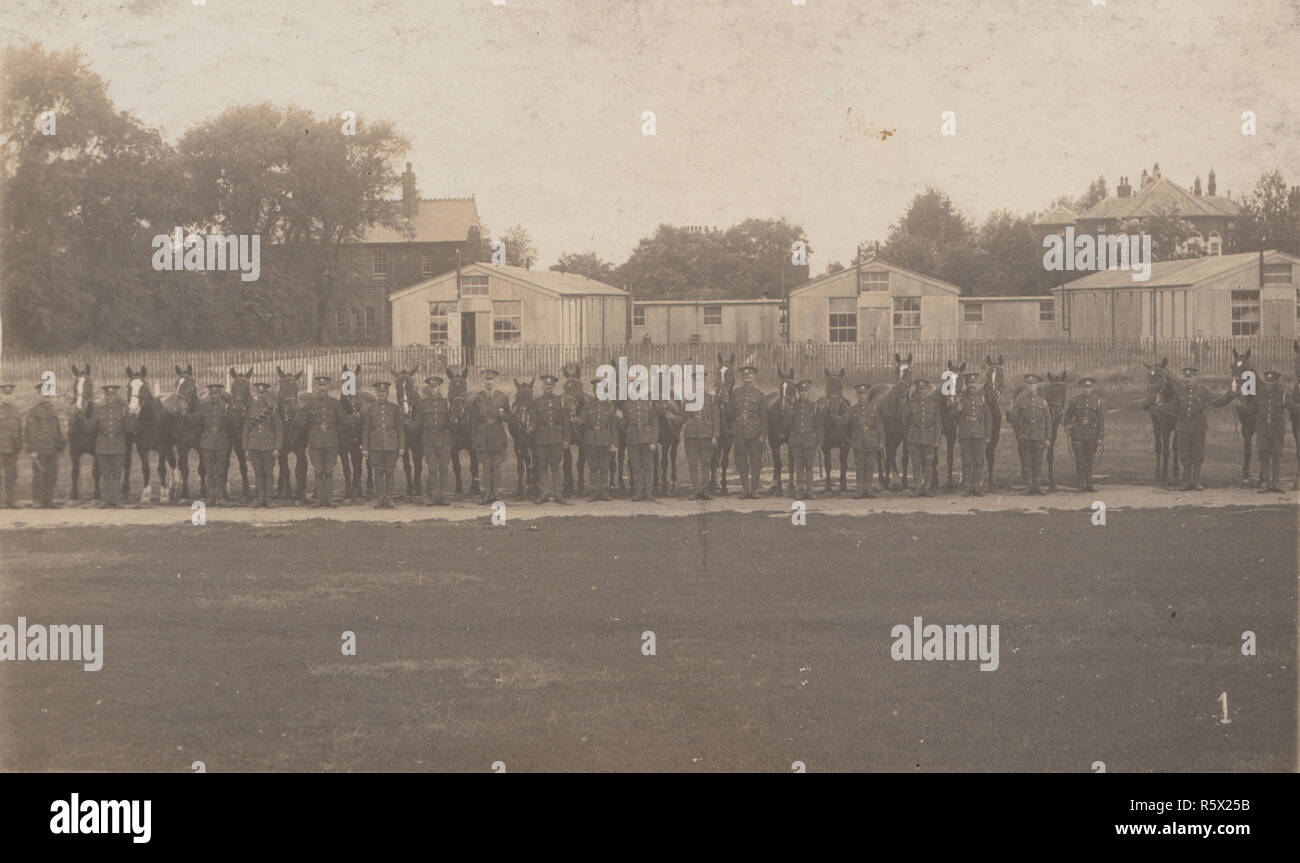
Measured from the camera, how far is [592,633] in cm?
1005

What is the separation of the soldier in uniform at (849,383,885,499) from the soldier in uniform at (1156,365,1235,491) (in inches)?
161

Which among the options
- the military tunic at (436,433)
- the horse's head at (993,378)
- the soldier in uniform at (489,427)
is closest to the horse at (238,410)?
the military tunic at (436,433)

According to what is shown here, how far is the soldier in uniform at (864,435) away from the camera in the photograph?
17.1m

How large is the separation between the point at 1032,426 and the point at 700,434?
444 centimetres

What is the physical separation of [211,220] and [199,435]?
1498 centimetres

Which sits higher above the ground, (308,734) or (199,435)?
(199,435)

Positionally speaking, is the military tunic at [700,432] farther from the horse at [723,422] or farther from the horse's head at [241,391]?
the horse's head at [241,391]

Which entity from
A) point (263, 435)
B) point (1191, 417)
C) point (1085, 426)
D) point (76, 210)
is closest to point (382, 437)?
point (263, 435)

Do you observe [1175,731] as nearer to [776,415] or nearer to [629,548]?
[629,548]

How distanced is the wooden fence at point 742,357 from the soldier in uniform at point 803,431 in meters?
5.98

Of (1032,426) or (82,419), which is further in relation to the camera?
(1032,426)

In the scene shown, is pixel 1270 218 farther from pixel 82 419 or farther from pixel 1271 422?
pixel 82 419

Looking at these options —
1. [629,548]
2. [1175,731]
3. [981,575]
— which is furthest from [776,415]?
[1175,731]

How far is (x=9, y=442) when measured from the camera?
1616cm
